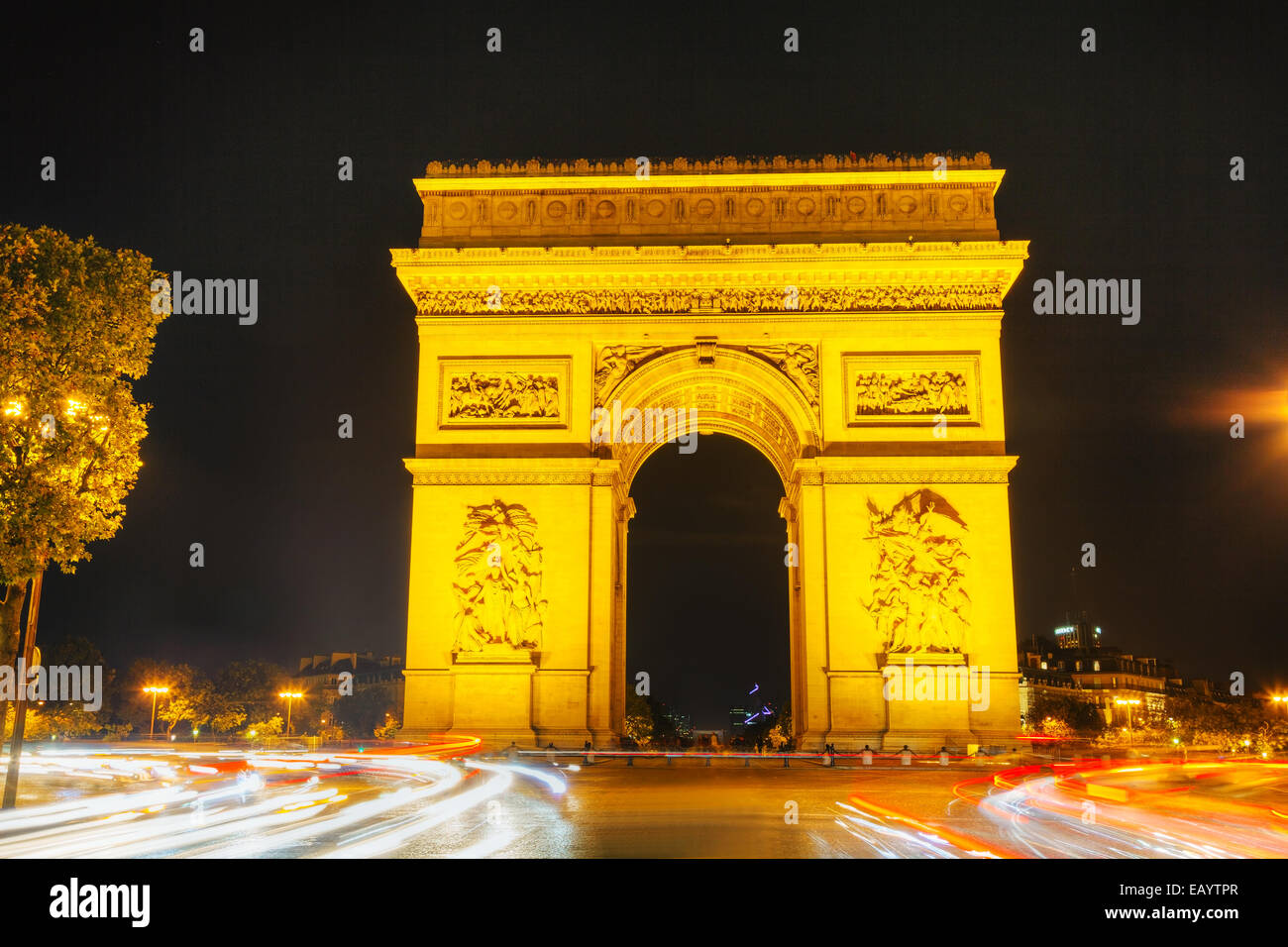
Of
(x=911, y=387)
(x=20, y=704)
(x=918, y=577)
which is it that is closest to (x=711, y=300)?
A: (x=911, y=387)

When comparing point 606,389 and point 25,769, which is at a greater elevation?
point 606,389

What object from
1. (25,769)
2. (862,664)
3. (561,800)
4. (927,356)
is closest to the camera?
(561,800)

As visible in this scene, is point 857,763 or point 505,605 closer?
point 857,763

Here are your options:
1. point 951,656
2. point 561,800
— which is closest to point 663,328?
point 951,656

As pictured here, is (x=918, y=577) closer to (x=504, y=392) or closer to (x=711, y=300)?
(x=711, y=300)
